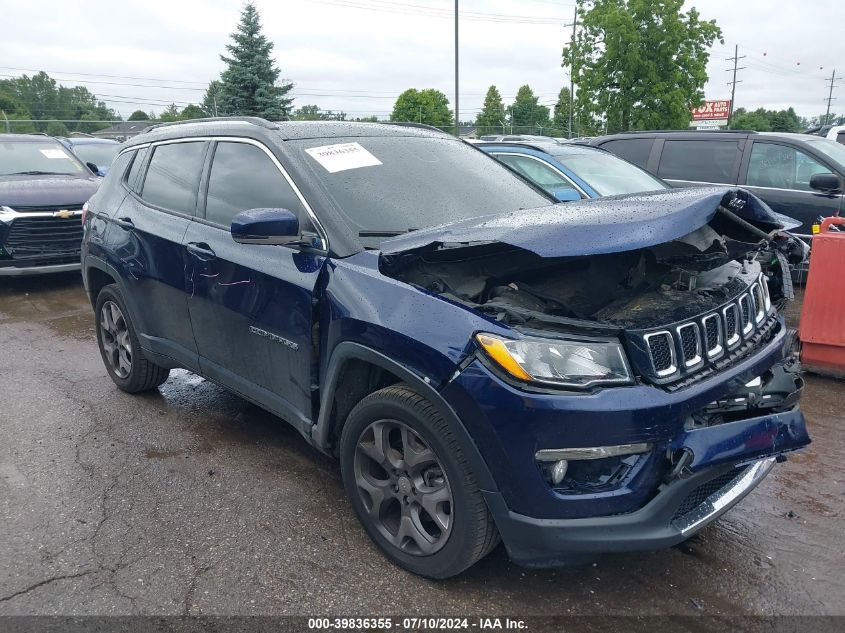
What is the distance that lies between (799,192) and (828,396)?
3643 mm

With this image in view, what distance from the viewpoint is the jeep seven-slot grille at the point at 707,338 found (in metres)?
2.50

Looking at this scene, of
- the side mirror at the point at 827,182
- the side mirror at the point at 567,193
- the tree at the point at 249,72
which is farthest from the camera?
the tree at the point at 249,72

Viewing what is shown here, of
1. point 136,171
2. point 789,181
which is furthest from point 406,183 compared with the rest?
point 789,181

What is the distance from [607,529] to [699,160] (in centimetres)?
725

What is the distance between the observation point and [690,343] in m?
2.62

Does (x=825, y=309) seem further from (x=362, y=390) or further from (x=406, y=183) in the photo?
(x=362, y=390)

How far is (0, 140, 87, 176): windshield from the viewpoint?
9367mm

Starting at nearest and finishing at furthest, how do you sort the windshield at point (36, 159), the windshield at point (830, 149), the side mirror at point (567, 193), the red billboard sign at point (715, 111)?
the side mirror at point (567, 193)
the windshield at point (830, 149)
the windshield at point (36, 159)
the red billboard sign at point (715, 111)

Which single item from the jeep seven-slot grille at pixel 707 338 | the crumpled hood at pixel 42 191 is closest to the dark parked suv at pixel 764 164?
the jeep seven-slot grille at pixel 707 338

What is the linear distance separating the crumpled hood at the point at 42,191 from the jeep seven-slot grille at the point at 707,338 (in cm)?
764

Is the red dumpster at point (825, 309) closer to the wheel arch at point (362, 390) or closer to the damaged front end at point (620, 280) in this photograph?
the damaged front end at point (620, 280)

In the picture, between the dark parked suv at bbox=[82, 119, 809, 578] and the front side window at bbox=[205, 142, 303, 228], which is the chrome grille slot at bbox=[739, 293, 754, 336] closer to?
the dark parked suv at bbox=[82, 119, 809, 578]

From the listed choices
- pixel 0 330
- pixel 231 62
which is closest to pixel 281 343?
pixel 0 330

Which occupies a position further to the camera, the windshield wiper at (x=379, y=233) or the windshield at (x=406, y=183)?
the windshield at (x=406, y=183)
